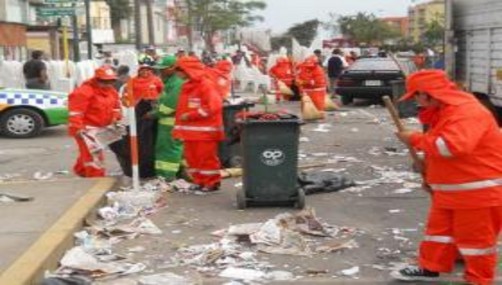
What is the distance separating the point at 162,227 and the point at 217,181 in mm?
1804

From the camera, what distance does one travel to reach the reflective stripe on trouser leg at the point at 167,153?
10250 mm

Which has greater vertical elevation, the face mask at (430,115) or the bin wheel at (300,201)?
the face mask at (430,115)

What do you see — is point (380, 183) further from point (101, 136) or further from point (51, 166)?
point (51, 166)

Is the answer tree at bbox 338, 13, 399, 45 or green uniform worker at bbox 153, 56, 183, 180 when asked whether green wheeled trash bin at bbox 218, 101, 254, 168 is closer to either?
green uniform worker at bbox 153, 56, 183, 180

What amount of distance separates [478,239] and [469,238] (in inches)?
2.2

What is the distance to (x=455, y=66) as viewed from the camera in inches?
524

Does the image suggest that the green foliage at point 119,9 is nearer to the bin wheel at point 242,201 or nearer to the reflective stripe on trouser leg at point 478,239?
the bin wheel at point 242,201

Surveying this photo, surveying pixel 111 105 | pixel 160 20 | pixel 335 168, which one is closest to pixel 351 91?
pixel 335 168

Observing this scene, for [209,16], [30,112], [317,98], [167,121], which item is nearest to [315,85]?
[317,98]

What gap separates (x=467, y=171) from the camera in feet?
17.9

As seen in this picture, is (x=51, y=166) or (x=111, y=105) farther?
(x=51, y=166)

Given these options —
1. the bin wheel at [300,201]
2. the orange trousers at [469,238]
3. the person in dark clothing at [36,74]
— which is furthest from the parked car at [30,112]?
the orange trousers at [469,238]

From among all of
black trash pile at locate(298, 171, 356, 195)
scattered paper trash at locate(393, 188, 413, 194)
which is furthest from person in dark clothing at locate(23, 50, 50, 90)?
scattered paper trash at locate(393, 188, 413, 194)

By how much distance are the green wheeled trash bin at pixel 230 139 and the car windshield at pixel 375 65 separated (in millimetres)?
12359
